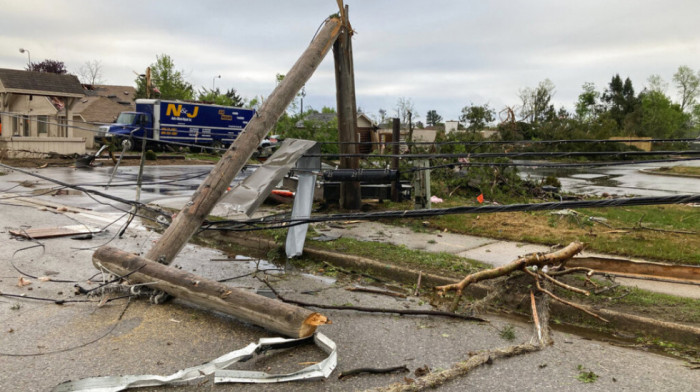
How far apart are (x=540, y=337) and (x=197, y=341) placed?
299 centimetres

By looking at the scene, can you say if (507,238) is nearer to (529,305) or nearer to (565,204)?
(529,305)

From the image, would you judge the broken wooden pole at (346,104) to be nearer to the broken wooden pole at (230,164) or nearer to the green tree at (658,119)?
the broken wooden pole at (230,164)

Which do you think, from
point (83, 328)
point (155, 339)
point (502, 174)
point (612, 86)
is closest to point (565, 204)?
point (155, 339)

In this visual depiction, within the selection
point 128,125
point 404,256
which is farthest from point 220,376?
point 128,125

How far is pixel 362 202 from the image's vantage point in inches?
465

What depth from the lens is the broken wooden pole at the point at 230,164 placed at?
20.0 ft

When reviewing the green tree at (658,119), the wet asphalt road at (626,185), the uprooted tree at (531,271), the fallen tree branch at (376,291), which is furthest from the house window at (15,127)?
the green tree at (658,119)

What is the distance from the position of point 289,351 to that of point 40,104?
3490cm

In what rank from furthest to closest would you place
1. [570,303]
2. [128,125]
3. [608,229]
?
[128,125], [608,229], [570,303]

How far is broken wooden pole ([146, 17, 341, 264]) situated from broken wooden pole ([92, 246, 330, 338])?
0.33 meters

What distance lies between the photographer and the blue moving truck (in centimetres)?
3509

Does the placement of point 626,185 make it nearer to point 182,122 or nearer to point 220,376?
point 220,376

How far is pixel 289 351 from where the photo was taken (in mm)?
4430

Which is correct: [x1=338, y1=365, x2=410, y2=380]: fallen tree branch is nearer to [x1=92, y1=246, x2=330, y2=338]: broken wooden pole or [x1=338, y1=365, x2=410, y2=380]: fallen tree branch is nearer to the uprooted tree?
[x1=92, y1=246, x2=330, y2=338]: broken wooden pole
